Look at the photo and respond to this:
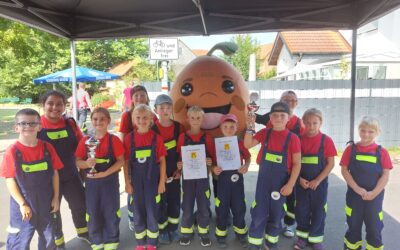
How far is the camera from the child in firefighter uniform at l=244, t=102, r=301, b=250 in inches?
132

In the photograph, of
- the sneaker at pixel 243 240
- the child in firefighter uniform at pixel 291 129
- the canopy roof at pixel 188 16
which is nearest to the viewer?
the sneaker at pixel 243 240

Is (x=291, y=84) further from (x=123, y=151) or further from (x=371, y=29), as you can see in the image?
(x=371, y=29)

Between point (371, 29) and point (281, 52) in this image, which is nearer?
point (371, 29)

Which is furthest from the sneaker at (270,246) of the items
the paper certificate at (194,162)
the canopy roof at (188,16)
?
the canopy roof at (188,16)

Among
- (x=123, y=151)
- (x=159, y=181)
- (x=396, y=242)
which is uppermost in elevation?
(x=123, y=151)

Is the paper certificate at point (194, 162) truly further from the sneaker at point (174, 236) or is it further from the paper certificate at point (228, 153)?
the sneaker at point (174, 236)

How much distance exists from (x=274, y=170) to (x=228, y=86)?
1.35 meters

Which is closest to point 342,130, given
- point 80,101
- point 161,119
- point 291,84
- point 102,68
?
point 291,84

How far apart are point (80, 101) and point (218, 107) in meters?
9.76

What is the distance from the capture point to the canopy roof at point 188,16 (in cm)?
488

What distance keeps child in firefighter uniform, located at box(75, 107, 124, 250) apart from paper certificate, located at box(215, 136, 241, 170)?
1.06m

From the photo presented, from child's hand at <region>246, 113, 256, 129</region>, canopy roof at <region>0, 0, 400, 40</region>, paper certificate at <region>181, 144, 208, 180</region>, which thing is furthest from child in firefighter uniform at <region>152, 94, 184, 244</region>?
canopy roof at <region>0, 0, 400, 40</region>

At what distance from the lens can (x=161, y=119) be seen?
3.76 m

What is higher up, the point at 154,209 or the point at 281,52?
the point at 281,52
